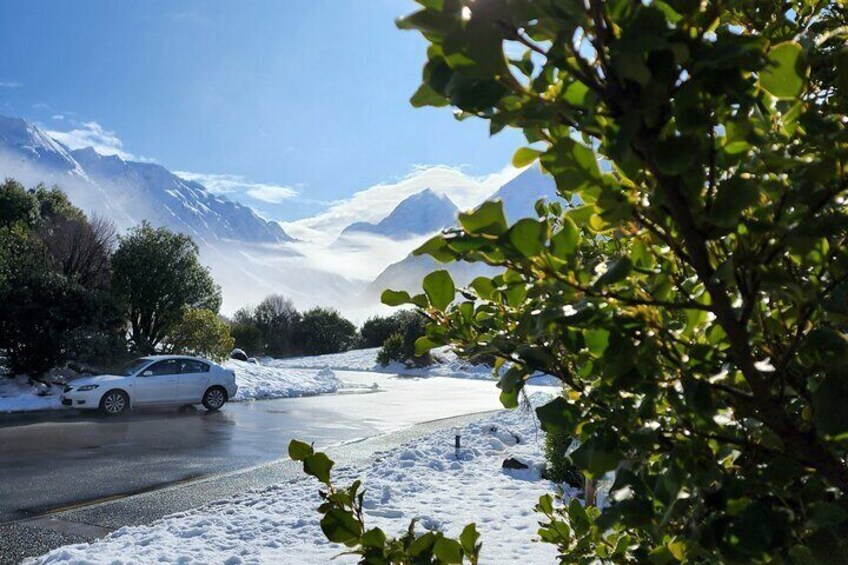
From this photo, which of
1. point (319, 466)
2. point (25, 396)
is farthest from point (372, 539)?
point (25, 396)

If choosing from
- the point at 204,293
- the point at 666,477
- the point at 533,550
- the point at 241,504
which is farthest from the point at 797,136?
the point at 204,293

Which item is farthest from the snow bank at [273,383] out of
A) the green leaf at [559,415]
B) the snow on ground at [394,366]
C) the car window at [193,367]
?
the green leaf at [559,415]

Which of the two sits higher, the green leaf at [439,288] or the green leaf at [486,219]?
the green leaf at [486,219]

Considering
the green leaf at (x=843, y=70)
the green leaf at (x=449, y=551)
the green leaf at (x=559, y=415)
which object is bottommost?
the green leaf at (x=449, y=551)

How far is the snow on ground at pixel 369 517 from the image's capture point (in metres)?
4.84

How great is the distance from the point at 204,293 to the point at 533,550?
22.1m

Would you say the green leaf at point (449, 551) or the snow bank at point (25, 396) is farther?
the snow bank at point (25, 396)

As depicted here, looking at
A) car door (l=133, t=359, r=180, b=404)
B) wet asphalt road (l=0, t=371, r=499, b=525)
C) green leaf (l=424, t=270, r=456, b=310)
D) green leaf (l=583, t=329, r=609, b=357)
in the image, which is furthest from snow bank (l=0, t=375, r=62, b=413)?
green leaf (l=583, t=329, r=609, b=357)

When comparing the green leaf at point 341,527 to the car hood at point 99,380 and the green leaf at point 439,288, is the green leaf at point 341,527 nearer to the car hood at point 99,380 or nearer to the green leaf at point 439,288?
the green leaf at point 439,288

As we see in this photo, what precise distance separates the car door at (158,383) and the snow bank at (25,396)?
2.18 m

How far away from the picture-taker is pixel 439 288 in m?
1.03

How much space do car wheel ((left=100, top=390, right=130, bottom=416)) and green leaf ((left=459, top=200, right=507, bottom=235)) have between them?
48.5 ft

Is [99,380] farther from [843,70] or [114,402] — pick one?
[843,70]

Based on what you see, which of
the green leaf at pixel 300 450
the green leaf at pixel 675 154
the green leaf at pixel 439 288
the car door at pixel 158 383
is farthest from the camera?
the car door at pixel 158 383
